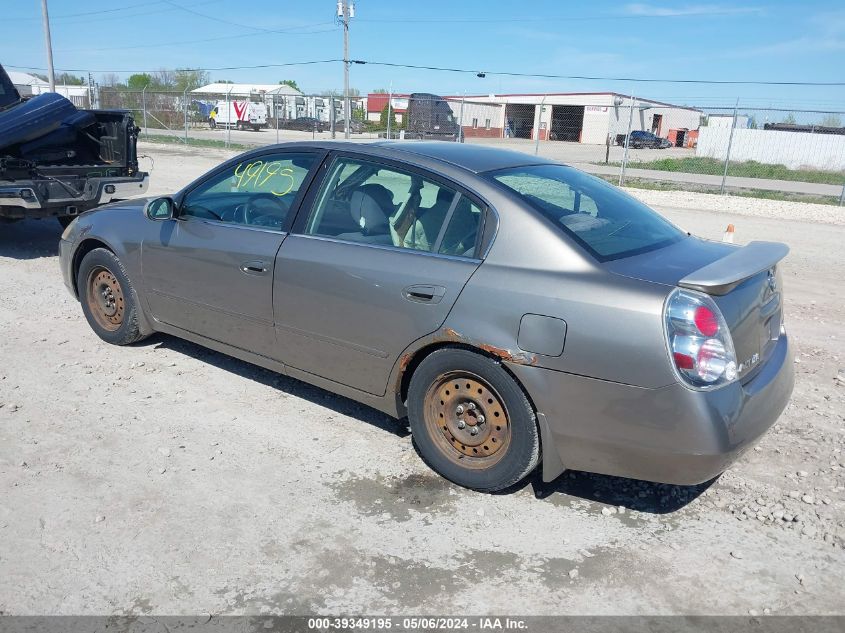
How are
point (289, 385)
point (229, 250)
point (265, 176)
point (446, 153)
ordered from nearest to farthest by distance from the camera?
point (446, 153), point (229, 250), point (265, 176), point (289, 385)

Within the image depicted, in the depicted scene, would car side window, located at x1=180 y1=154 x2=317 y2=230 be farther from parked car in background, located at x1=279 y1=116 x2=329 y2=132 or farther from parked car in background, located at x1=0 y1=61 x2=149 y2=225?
parked car in background, located at x1=279 y1=116 x2=329 y2=132

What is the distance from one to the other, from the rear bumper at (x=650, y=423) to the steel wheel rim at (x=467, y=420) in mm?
242

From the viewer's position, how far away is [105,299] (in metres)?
5.29

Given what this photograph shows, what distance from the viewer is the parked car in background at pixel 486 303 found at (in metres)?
2.94

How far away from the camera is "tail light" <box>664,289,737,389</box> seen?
286 cm

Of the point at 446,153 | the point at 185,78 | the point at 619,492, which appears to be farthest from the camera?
the point at 185,78

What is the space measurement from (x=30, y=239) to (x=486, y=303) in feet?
27.2

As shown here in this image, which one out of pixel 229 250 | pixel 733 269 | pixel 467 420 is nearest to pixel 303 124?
pixel 229 250

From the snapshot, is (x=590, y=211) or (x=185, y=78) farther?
(x=185, y=78)

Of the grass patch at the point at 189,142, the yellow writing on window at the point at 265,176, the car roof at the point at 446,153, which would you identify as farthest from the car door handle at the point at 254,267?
the grass patch at the point at 189,142

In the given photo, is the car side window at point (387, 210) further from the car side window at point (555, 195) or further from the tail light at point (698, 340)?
the tail light at point (698, 340)

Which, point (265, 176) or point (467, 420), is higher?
point (265, 176)

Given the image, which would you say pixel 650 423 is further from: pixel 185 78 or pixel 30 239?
pixel 185 78

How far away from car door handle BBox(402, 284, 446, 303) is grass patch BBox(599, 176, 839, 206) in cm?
1707
